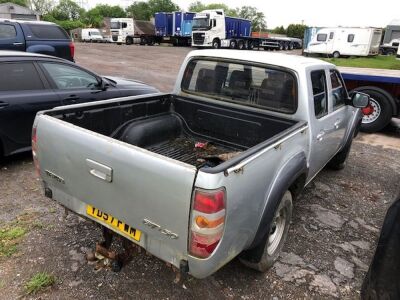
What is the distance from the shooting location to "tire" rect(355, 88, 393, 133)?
7.41 m

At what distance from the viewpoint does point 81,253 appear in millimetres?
3158

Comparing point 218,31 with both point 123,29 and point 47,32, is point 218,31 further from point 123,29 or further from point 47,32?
point 47,32

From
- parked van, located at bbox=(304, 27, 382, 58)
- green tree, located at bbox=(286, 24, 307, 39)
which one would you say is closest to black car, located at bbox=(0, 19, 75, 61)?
parked van, located at bbox=(304, 27, 382, 58)

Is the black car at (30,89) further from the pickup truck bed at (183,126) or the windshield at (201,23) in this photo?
the windshield at (201,23)

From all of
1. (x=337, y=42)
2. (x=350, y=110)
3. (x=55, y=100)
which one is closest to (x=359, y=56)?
(x=337, y=42)

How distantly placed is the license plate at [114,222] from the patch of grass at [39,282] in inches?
26.8

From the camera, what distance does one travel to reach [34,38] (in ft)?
31.7

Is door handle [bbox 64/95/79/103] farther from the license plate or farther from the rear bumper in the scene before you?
the license plate

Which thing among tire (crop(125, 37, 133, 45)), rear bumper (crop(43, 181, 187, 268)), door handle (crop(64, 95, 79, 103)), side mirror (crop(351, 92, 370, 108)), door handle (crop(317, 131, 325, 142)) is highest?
side mirror (crop(351, 92, 370, 108))

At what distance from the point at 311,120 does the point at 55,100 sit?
3539mm

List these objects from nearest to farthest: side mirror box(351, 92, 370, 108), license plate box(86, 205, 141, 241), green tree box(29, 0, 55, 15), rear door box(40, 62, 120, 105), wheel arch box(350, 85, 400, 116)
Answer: license plate box(86, 205, 141, 241)
side mirror box(351, 92, 370, 108)
rear door box(40, 62, 120, 105)
wheel arch box(350, 85, 400, 116)
green tree box(29, 0, 55, 15)

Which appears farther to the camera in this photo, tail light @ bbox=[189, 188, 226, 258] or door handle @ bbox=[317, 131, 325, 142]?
door handle @ bbox=[317, 131, 325, 142]

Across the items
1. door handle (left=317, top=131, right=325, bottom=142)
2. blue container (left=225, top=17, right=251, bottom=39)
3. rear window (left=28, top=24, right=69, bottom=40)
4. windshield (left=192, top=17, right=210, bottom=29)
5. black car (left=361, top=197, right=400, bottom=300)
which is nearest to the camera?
black car (left=361, top=197, right=400, bottom=300)

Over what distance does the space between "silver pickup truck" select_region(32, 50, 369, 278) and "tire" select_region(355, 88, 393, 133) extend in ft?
10.9
